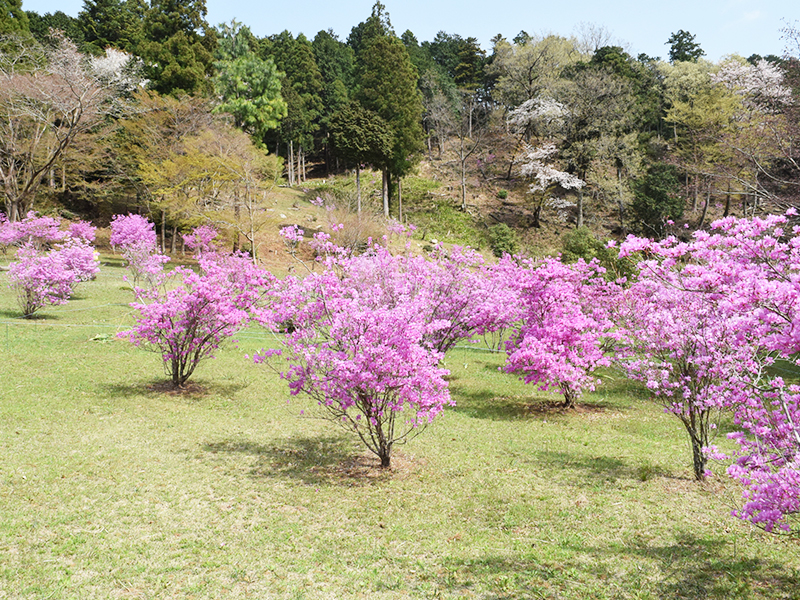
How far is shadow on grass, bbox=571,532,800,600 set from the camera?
4.21 metres

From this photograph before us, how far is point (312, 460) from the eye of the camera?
305 inches

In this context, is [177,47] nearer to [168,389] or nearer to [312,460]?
[168,389]

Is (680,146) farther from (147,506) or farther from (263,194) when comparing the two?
(147,506)

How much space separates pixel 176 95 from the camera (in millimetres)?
31812

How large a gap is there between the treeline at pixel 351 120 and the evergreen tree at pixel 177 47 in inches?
3.9

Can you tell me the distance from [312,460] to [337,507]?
1705mm

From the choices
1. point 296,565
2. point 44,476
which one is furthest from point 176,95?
point 296,565

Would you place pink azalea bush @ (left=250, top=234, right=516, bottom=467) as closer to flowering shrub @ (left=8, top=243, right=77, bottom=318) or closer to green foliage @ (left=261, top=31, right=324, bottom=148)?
flowering shrub @ (left=8, top=243, right=77, bottom=318)

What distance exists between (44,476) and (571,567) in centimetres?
→ 611

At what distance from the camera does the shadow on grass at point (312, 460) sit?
7082 mm

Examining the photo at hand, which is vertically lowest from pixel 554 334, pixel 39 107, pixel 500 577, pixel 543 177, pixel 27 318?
pixel 500 577

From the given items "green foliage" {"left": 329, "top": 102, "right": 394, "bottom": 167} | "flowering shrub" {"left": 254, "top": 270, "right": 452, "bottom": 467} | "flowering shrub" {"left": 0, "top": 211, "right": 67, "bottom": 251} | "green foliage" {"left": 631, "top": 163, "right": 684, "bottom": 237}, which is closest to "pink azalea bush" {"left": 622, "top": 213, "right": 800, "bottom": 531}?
"flowering shrub" {"left": 254, "top": 270, "right": 452, "bottom": 467}

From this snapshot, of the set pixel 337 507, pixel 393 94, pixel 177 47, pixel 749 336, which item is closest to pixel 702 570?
pixel 749 336

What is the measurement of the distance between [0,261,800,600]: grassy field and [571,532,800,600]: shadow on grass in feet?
0.07
